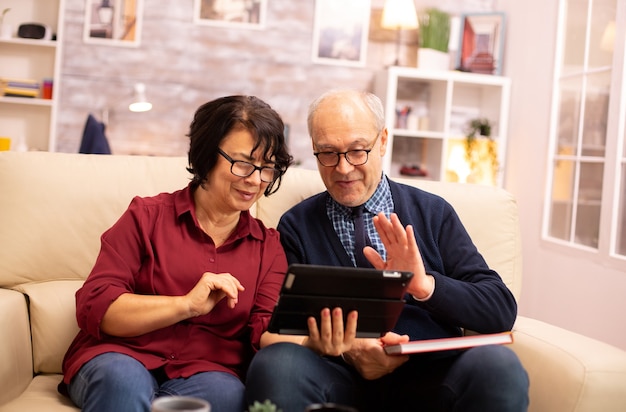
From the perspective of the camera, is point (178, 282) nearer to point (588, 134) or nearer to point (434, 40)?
point (588, 134)

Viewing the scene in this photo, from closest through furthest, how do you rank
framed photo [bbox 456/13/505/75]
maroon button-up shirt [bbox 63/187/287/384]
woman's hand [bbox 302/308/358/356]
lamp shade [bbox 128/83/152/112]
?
woman's hand [bbox 302/308/358/356], maroon button-up shirt [bbox 63/187/287/384], lamp shade [bbox 128/83/152/112], framed photo [bbox 456/13/505/75]

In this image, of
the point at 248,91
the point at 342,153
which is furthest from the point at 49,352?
the point at 248,91

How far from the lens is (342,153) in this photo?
6.75ft

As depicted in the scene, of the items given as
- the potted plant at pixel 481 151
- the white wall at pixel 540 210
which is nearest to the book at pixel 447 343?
the white wall at pixel 540 210

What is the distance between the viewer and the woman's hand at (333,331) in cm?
161

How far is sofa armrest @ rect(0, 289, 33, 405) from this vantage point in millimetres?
1789

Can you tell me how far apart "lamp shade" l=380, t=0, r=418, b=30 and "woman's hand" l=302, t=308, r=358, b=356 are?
3.60 metres

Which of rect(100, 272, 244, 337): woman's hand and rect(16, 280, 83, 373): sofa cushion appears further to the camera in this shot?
rect(16, 280, 83, 373): sofa cushion

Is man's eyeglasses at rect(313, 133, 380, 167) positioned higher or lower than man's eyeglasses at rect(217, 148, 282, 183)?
higher

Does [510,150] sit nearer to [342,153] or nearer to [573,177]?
[573,177]

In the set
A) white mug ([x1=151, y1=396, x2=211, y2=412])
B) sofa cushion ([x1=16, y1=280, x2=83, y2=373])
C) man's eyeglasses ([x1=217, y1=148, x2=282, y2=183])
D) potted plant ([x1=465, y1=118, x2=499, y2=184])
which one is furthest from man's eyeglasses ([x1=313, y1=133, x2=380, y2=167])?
potted plant ([x1=465, y1=118, x2=499, y2=184])

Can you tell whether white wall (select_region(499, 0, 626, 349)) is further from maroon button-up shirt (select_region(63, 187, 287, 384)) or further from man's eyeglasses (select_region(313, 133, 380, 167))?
maroon button-up shirt (select_region(63, 187, 287, 384))

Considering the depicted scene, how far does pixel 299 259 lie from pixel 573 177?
2368 mm

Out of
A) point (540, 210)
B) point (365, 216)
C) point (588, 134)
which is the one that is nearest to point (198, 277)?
point (365, 216)
